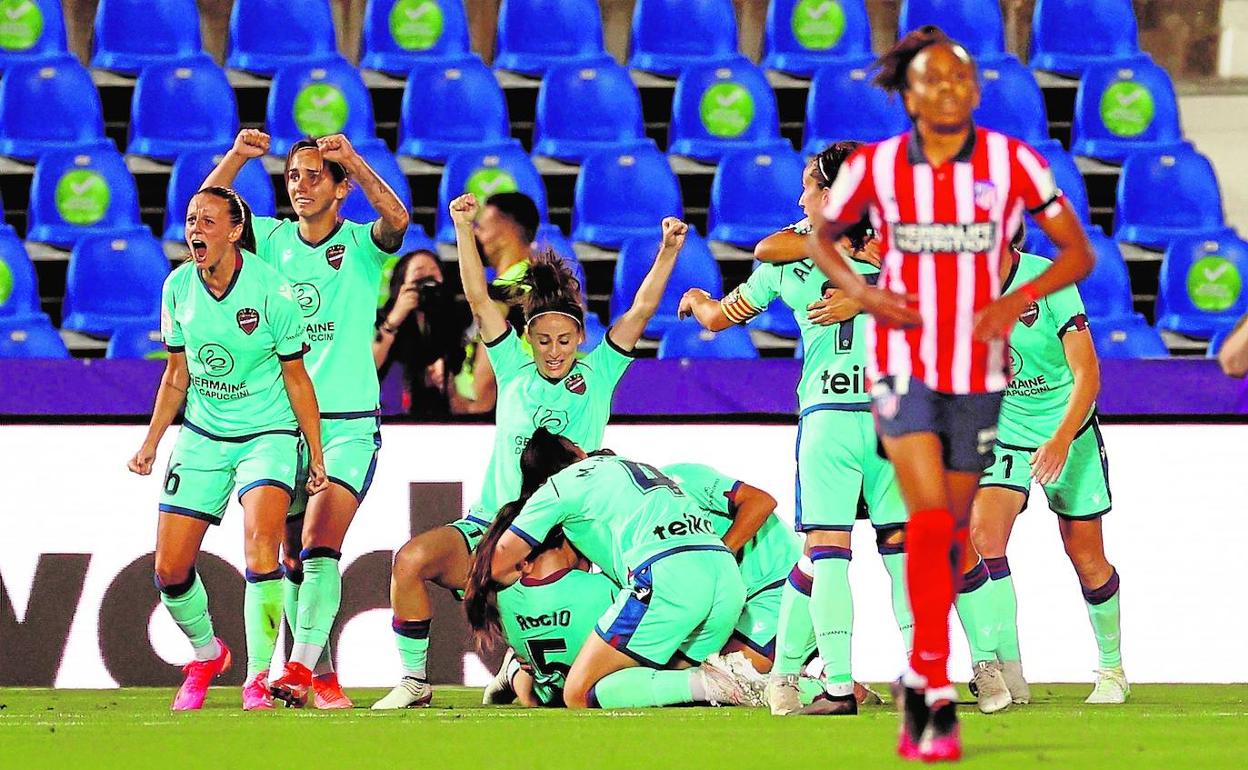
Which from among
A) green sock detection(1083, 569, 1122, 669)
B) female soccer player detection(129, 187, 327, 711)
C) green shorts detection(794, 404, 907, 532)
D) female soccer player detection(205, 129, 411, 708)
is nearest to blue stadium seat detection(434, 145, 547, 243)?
female soccer player detection(205, 129, 411, 708)

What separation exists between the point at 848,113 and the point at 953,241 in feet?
22.6

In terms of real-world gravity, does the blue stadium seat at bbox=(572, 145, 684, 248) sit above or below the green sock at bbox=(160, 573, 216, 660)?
above

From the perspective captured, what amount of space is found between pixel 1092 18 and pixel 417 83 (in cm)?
421

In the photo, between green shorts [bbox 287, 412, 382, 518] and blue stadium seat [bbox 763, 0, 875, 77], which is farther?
blue stadium seat [bbox 763, 0, 875, 77]

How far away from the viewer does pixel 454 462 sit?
806 centimetres

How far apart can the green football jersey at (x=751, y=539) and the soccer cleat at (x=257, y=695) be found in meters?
1.63

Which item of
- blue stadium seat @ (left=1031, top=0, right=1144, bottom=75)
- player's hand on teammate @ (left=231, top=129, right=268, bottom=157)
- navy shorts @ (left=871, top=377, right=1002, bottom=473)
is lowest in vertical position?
navy shorts @ (left=871, top=377, right=1002, bottom=473)

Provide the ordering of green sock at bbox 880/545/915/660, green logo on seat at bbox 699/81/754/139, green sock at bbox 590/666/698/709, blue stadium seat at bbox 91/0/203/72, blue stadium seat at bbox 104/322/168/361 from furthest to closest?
blue stadium seat at bbox 91/0/203/72 → green logo on seat at bbox 699/81/754/139 → blue stadium seat at bbox 104/322/168/361 → green sock at bbox 590/666/698/709 → green sock at bbox 880/545/915/660

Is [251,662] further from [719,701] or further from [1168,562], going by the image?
[1168,562]

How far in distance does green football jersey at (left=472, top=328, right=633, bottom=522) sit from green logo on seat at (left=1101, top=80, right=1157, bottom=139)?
18.3ft

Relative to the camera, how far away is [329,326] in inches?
281

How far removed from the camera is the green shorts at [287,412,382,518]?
22.8 ft

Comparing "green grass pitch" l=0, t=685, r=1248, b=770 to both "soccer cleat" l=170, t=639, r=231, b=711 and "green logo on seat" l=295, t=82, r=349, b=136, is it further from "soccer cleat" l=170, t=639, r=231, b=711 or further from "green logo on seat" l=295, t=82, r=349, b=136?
"green logo on seat" l=295, t=82, r=349, b=136

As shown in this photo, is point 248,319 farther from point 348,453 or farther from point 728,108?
point 728,108
